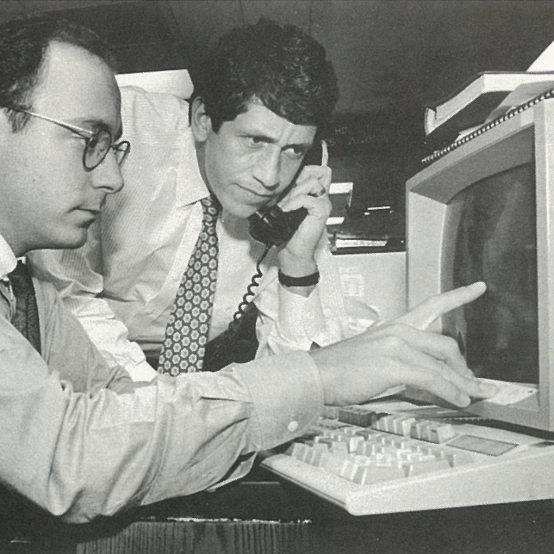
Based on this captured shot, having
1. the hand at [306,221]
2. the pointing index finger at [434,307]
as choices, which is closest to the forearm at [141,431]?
the pointing index finger at [434,307]

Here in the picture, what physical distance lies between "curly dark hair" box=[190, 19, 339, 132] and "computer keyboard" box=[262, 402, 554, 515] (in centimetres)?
89

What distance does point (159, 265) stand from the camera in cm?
172

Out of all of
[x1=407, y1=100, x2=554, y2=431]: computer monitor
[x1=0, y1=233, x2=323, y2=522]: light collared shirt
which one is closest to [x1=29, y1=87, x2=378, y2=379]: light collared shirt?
[x1=407, y1=100, x2=554, y2=431]: computer monitor

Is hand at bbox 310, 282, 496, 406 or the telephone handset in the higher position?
the telephone handset

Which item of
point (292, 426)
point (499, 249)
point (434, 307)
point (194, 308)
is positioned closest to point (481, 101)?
point (499, 249)

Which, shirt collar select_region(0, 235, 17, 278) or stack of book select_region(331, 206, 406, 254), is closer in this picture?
shirt collar select_region(0, 235, 17, 278)

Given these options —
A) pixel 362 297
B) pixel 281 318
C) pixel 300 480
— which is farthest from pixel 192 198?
pixel 300 480

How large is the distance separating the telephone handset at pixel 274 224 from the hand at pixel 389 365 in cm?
82

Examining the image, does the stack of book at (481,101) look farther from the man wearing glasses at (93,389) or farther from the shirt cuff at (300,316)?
the shirt cuff at (300,316)

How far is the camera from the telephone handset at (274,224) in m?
1.63

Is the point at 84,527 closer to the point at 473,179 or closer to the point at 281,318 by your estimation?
the point at 473,179

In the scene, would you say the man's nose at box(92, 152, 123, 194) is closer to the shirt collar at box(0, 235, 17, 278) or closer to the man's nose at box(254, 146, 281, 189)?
the shirt collar at box(0, 235, 17, 278)

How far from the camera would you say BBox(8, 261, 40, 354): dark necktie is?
0.96 metres

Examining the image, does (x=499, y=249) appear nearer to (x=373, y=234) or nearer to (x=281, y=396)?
(x=281, y=396)
